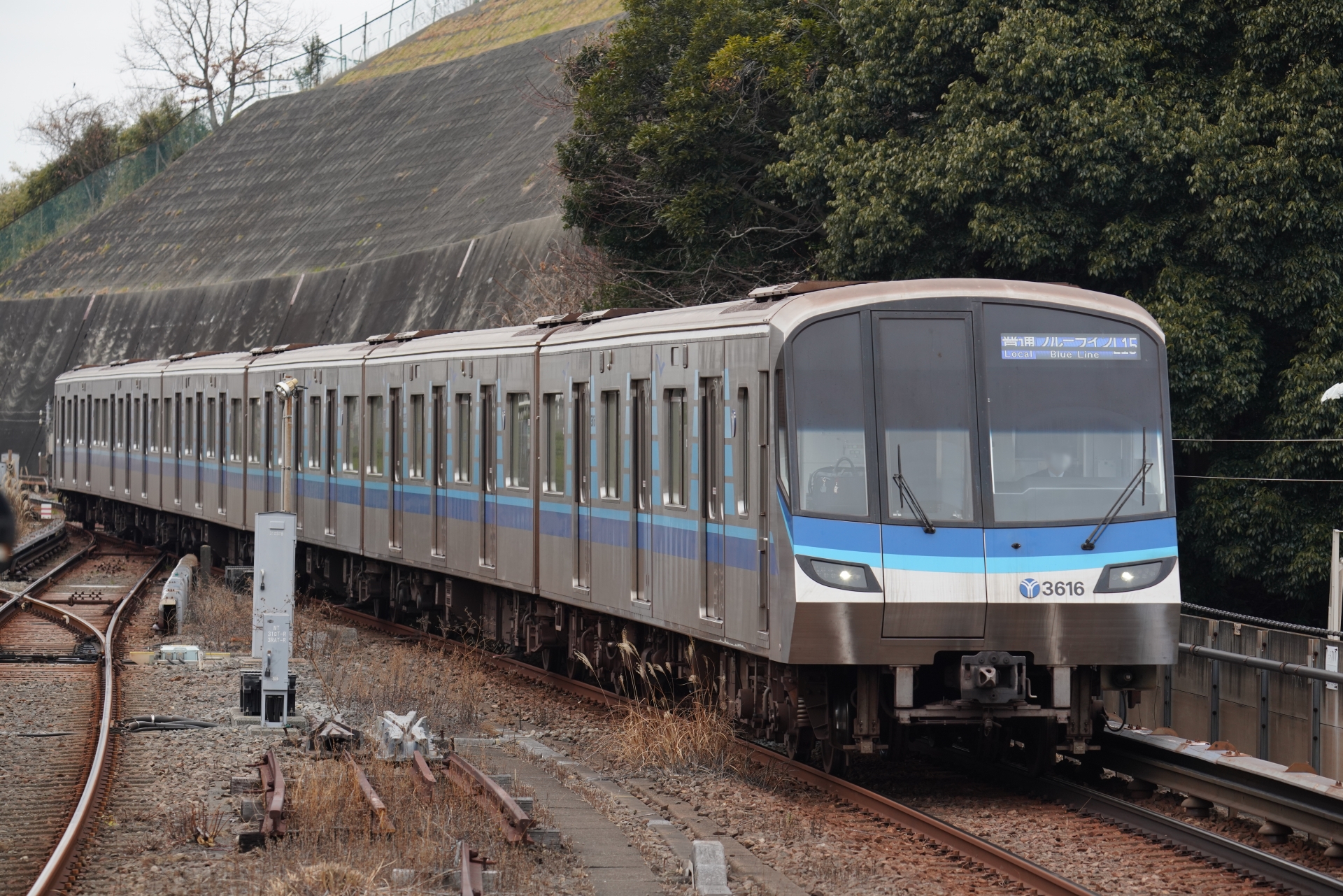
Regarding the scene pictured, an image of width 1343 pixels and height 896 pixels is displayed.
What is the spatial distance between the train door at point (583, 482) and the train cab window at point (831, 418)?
4141 millimetres

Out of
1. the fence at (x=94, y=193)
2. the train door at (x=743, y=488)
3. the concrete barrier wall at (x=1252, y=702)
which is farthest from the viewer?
the fence at (x=94, y=193)

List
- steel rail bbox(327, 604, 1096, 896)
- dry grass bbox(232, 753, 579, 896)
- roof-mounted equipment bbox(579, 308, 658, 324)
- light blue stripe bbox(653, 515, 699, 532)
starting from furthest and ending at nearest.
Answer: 1. roof-mounted equipment bbox(579, 308, 658, 324)
2. light blue stripe bbox(653, 515, 699, 532)
3. steel rail bbox(327, 604, 1096, 896)
4. dry grass bbox(232, 753, 579, 896)

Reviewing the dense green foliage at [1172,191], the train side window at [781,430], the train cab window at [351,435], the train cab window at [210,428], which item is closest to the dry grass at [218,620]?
the train cab window at [351,435]

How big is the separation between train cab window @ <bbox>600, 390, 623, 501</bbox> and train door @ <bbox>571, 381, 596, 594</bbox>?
22 centimetres

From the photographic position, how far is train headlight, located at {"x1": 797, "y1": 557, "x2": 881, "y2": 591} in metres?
9.79

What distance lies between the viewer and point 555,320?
15664mm

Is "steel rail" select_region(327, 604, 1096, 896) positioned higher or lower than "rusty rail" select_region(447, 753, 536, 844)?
lower

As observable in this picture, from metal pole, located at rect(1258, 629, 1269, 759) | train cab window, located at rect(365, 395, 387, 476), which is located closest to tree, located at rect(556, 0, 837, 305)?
train cab window, located at rect(365, 395, 387, 476)

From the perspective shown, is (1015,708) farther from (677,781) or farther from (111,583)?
(111,583)

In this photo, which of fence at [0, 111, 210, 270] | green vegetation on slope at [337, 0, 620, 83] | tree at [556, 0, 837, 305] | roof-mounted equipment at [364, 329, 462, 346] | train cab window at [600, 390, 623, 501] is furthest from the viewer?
fence at [0, 111, 210, 270]

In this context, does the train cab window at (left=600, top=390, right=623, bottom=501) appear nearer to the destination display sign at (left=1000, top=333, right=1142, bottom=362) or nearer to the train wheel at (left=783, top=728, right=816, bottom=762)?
the train wheel at (left=783, top=728, right=816, bottom=762)

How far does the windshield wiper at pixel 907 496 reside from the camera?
32.3 ft

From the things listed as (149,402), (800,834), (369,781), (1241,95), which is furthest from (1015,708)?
(149,402)

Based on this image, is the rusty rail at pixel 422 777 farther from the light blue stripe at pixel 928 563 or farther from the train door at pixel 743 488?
the light blue stripe at pixel 928 563
